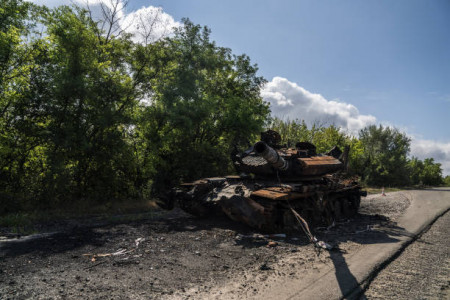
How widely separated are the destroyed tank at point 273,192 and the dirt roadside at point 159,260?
60cm

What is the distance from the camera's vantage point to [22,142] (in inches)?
403

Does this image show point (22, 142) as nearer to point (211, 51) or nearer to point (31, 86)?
point (31, 86)

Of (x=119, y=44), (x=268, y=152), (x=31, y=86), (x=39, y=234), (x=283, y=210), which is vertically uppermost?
(x=119, y=44)

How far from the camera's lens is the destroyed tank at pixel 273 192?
7422 millimetres

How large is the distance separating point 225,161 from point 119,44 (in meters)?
7.66

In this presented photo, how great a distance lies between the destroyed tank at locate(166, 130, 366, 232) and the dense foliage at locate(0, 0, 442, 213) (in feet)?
6.04

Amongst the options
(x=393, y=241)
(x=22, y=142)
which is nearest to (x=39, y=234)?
(x=22, y=142)

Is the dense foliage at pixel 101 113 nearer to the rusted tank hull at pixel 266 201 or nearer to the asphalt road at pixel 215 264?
the rusted tank hull at pixel 266 201

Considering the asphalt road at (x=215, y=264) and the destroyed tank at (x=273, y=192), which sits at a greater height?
the destroyed tank at (x=273, y=192)

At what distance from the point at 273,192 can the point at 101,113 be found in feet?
24.5

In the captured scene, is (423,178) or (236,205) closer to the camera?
(236,205)

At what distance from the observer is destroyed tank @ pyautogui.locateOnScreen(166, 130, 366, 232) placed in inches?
292

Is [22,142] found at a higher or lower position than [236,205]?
higher

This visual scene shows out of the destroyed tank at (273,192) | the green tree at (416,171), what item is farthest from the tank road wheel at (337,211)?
the green tree at (416,171)
